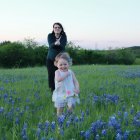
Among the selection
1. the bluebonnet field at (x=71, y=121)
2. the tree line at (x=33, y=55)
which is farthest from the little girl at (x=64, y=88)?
the tree line at (x=33, y=55)

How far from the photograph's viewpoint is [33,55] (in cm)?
3334

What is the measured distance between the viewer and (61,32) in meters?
8.95

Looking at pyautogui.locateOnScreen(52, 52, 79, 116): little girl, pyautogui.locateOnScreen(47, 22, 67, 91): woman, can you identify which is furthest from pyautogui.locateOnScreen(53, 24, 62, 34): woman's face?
pyautogui.locateOnScreen(52, 52, 79, 116): little girl

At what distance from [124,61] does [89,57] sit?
5637 millimetres

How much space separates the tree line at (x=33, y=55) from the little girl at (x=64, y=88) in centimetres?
2532

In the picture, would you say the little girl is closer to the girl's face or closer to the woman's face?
the girl's face

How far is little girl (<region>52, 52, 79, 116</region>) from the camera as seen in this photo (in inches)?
242

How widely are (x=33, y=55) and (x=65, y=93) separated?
1076 inches

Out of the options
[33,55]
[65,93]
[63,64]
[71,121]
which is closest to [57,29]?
[63,64]

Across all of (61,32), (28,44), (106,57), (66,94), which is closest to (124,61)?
(106,57)

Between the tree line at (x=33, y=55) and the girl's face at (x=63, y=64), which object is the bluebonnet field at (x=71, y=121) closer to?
the girl's face at (x=63, y=64)

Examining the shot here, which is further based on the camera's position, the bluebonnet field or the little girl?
the little girl

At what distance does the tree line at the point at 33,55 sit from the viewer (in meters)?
32.2

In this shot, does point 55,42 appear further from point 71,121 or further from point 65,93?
point 71,121
